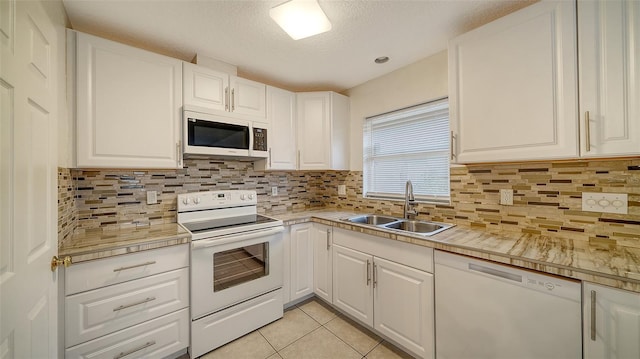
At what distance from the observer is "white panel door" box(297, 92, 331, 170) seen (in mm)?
2555

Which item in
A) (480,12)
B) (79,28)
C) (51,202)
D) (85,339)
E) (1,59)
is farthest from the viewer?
(79,28)

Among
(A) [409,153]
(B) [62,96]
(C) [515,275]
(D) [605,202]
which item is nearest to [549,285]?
(C) [515,275]

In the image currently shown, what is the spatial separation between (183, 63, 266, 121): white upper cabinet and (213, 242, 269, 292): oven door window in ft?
3.86

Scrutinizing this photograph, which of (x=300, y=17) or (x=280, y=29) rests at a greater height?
(x=280, y=29)

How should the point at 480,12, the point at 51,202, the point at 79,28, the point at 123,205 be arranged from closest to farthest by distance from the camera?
1. the point at 51,202
2. the point at 480,12
3. the point at 79,28
4. the point at 123,205

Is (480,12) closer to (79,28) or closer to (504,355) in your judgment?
(504,355)

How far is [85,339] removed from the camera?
1.30m

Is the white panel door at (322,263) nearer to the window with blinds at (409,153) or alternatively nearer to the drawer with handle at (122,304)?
the window with blinds at (409,153)

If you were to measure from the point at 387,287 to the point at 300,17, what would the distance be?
187cm

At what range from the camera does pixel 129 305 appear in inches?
55.6

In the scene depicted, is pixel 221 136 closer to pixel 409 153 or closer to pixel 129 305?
pixel 129 305

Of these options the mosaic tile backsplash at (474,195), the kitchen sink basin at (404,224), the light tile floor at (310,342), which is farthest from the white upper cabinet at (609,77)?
the light tile floor at (310,342)

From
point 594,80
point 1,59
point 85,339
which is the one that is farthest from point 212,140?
point 594,80

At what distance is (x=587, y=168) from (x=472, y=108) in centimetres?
71
